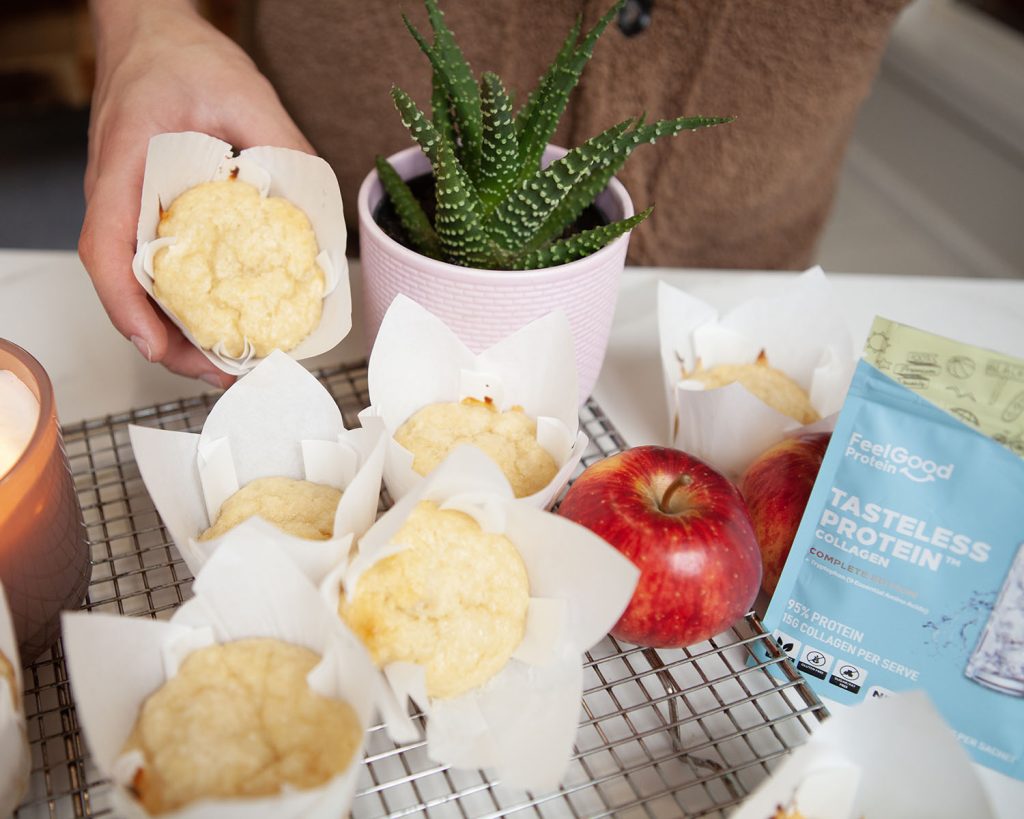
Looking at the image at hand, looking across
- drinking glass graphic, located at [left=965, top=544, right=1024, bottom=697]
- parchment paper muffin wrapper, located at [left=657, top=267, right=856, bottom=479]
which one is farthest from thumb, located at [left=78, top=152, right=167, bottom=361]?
drinking glass graphic, located at [left=965, top=544, right=1024, bottom=697]

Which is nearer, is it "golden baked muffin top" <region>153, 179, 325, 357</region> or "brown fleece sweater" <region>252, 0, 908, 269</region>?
"golden baked muffin top" <region>153, 179, 325, 357</region>

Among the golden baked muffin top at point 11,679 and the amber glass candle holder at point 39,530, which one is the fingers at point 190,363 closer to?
the amber glass candle holder at point 39,530

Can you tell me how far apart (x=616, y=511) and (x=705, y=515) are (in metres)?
0.07

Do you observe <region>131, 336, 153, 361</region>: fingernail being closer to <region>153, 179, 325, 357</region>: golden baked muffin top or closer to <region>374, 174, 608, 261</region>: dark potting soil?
<region>153, 179, 325, 357</region>: golden baked muffin top

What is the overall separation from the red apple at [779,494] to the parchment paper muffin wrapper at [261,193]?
39 cm

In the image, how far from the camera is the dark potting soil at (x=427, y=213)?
817 mm

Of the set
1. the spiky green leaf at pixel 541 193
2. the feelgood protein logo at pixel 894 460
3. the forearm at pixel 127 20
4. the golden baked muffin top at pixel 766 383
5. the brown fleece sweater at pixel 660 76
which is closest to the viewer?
the feelgood protein logo at pixel 894 460

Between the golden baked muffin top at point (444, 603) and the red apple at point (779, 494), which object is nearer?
the golden baked muffin top at point (444, 603)

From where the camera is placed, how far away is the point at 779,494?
28.2 inches

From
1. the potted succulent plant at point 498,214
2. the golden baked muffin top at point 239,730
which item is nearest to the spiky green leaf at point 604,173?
the potted succulent plant at point 498,214

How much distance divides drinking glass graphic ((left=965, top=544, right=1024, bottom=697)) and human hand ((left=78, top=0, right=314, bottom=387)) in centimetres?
64

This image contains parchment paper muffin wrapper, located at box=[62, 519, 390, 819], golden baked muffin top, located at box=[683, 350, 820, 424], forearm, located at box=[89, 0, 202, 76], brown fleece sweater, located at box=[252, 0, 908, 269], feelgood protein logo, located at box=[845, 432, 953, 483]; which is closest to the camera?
parchment paper muffin wrapper, located at box=[62, 519, 390, 819]

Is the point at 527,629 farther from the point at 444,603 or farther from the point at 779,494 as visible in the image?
the point at 779,494

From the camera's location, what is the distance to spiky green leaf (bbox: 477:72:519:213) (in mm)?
691
